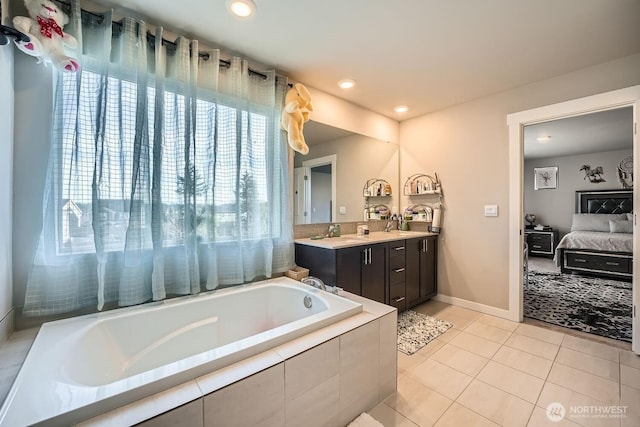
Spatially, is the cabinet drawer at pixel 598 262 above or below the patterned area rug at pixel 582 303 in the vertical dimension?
above

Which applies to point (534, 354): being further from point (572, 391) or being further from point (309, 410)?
point (309, 410)

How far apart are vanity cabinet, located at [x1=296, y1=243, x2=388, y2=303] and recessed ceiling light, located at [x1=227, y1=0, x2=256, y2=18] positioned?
1.70 meters

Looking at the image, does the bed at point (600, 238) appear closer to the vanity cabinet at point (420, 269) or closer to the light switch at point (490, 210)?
the light switch at point (490, 210)

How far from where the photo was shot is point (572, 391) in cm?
168

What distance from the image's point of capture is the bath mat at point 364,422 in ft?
4.50

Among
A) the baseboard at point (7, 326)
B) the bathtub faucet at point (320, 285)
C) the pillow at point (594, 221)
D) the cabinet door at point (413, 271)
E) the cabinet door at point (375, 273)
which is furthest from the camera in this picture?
the pillow at point (594, 221)

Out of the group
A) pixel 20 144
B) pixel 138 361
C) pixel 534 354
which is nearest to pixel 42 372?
pixel 138 361

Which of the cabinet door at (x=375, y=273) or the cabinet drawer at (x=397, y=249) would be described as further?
the cabinet drawer at (x=397, y=249)

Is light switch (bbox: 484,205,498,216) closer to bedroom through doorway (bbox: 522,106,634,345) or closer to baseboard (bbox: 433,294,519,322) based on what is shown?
bedroom through doorway (bbox: 522,106,634,345)

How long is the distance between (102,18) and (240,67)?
0.82m

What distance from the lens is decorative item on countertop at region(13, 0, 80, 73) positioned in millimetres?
1243

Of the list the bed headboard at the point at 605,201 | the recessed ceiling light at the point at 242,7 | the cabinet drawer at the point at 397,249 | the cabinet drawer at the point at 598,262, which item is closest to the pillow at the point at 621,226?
the bed headboard at the point at 605,201

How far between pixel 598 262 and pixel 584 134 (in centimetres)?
207

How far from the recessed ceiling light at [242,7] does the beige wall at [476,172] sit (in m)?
2.47
